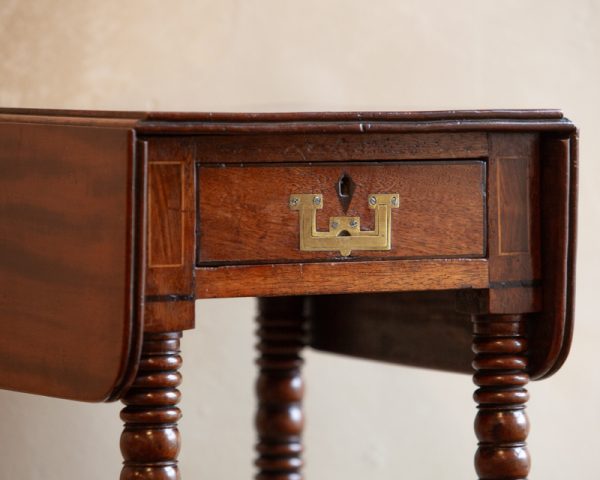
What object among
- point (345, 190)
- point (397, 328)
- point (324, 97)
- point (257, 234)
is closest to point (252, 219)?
point (257, 234)

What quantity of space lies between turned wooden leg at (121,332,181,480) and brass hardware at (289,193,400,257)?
202mm

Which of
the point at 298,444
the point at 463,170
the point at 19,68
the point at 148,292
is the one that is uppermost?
the point at 19,68

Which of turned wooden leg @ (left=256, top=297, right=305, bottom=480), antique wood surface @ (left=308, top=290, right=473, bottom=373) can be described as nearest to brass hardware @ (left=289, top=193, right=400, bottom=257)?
antique wood surface @ (left=308, top=290, right=473, bottom=373)

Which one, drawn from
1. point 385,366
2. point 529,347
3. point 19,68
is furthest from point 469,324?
point 19,68

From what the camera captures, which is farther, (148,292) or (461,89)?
(461,89)

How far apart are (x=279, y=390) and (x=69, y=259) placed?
2.76 ft

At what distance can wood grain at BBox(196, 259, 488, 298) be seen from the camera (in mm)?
1530

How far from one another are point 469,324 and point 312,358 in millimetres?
631

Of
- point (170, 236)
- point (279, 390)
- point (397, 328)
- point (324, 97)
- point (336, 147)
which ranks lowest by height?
point (279, 390)

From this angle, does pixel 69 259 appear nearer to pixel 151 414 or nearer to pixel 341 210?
pixel 151 414

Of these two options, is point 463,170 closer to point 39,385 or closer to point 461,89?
point 39,385

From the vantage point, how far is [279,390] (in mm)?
2287

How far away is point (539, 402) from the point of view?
2.60 metres

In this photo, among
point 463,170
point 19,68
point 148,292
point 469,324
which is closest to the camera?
point 148,292
